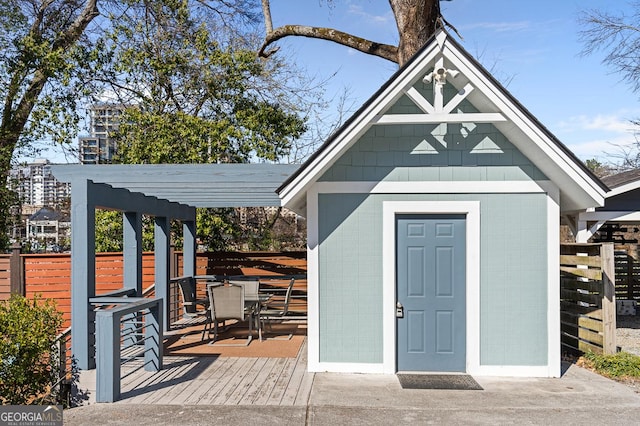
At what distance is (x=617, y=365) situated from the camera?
22.6 ft

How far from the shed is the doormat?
0.54 ft

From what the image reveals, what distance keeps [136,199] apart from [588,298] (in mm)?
6697

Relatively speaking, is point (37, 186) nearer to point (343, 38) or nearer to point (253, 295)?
point (343, 38)

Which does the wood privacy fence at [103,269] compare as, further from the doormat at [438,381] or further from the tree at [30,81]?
the doormat at [438,381]

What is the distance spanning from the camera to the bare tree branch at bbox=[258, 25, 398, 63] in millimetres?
12594

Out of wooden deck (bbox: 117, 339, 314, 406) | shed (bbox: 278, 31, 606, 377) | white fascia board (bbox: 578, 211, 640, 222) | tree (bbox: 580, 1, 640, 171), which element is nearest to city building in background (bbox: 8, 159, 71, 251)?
wooden deck (bbox: 117, 339, 314, 406)

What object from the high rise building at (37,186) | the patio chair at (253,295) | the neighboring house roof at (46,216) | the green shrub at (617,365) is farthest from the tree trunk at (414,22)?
the neighboring house roof at (46,216)

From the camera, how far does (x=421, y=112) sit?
6641 millimetres

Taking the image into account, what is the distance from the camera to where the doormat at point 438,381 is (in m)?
6.11

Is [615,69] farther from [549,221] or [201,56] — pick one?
[549,221]

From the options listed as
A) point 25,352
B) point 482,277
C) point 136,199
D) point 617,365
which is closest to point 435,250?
point 482,277

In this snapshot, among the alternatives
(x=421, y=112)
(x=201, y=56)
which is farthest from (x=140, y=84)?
(x=421, y=112)

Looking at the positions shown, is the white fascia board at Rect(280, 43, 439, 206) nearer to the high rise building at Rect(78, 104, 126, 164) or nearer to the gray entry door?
the gray entry door

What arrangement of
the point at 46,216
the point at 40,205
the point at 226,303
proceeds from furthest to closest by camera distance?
the point at 40,205
the point at 46,216
the point at 226,303
